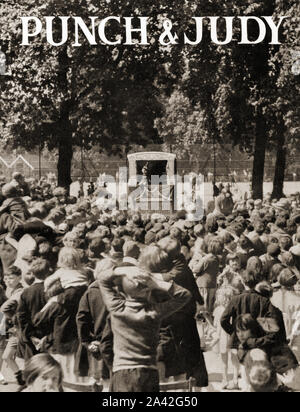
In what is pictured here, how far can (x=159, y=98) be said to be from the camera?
44.0 feet

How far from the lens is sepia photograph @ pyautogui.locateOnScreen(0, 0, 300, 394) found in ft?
25.2

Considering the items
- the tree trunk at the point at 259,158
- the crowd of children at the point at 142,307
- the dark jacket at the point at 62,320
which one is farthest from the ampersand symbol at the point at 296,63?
the dark jacket at the point at 62,320

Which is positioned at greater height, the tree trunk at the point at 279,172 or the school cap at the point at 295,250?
the tree trunk at the point at 279,172

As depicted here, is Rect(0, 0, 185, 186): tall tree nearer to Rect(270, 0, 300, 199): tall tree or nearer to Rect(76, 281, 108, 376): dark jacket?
Rect(270, 0, 300, 199): tall tree

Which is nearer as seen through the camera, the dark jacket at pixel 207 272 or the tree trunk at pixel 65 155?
the dark jacket at pixel 207 272

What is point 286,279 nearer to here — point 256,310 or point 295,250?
point 256,310

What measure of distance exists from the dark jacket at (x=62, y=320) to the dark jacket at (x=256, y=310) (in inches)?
62.5

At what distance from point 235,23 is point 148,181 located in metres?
3.27

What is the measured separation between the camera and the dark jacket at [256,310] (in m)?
7.67

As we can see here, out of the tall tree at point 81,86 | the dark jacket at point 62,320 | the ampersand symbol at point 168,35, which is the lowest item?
the dark jacket at point 62,320

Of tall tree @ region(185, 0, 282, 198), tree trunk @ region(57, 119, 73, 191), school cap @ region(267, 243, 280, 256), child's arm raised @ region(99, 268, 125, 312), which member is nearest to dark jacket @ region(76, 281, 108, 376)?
child's arm raised @ region(99, 268, 125, 312)

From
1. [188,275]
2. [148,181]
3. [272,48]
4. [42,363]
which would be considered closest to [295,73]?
[272,48]

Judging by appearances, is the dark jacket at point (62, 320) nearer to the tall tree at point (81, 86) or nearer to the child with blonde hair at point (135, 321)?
the child with blonde hair at point (135, 321)
